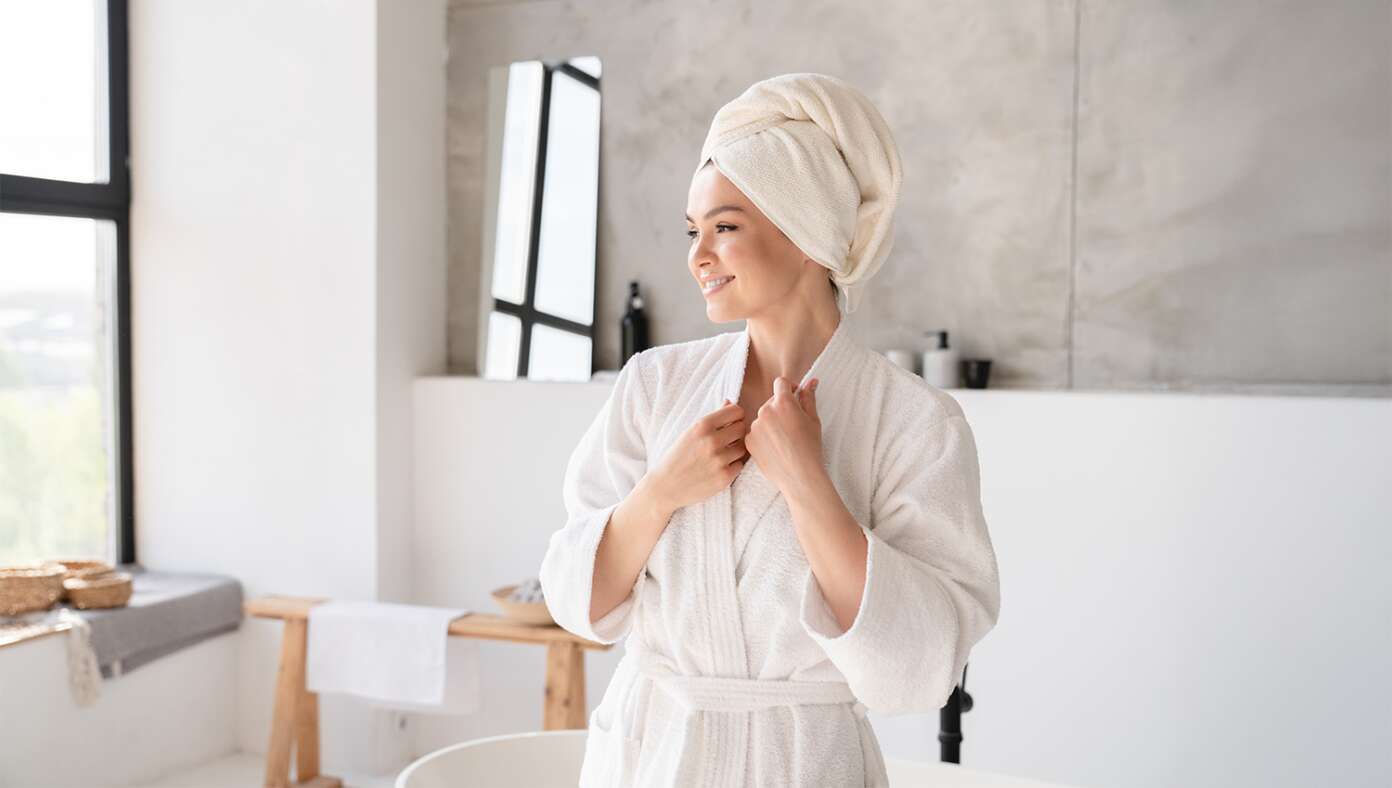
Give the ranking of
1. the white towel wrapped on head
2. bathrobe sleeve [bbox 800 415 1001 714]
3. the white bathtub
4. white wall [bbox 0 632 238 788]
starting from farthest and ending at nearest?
white wall [bbox 0 632 238 788], the white bathtub, the white towel wrapped on head, bathrobe sleeve [bbox 800 415 1001 714]

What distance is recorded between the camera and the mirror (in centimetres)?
384

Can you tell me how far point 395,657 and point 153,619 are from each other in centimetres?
73

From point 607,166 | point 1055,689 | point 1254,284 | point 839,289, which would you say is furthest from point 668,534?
point 607,166

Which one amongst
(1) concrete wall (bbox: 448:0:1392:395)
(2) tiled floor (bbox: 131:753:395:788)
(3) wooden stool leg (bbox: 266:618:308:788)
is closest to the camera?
(1) concrete wall (bbox: 448:0:1392:395)

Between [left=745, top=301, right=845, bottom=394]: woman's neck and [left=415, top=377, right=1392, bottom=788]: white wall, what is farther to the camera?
[left=415, top=377, right=1392, bottom=788]: white wall

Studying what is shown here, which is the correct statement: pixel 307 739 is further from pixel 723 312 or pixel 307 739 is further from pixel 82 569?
pixel 723 312

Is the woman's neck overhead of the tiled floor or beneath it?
overhead

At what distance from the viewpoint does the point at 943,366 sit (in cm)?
325

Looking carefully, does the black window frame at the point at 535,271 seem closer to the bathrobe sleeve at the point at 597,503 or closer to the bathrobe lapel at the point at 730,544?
the bathrobe sleeve at the point at 597,503

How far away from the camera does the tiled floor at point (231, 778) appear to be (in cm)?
364

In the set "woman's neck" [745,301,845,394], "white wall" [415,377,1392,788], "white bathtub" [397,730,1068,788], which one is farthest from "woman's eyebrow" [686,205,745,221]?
"white wall" [415,377,1392,788]

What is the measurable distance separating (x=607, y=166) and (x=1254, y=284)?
1834mm

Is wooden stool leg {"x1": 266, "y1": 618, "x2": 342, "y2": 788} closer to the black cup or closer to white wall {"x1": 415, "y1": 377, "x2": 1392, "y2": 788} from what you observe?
white wall {"x1": 415, "y1": 377, "x2": 1392, "y2": 788}

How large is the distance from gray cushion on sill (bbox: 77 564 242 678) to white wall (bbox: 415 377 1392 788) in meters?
2.01
